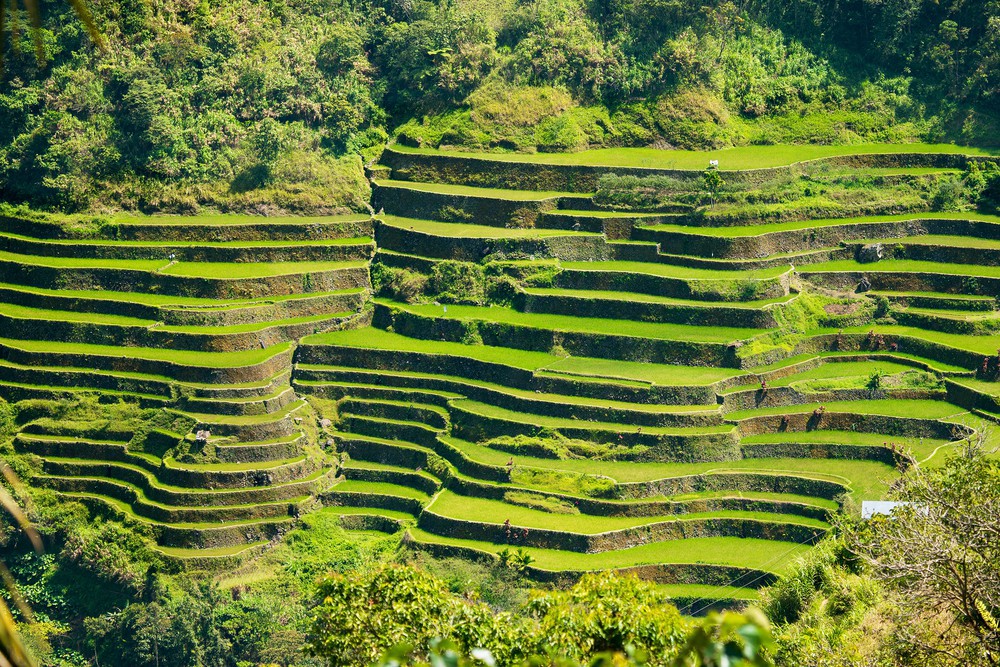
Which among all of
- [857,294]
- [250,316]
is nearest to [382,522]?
[250,316]

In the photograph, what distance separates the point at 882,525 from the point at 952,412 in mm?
16913

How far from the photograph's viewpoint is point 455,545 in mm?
33281

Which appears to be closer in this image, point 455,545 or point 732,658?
point 732,658

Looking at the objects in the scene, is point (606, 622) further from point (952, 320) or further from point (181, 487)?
point (952, 320)

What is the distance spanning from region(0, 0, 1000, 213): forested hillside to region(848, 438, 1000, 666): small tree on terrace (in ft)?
99.8

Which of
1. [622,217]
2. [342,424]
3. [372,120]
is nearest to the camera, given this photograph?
[342,424]

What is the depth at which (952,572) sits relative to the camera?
15086 mm

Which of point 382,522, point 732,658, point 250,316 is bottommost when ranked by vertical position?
point 382,522

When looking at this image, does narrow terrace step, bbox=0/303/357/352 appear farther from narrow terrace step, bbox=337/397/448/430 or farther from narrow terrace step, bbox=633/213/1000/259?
narrow terrace step, bbox=633/213/1000/259

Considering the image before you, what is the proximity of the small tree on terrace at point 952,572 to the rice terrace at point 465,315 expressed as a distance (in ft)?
19.6

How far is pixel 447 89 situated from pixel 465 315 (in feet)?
34.4

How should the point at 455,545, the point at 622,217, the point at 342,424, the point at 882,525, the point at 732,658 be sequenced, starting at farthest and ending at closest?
the point at 622,217, the point at 342,424, the point at 455,545, the point at 882,525, the point at 732,658

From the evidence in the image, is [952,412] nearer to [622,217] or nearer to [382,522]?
[622,217]

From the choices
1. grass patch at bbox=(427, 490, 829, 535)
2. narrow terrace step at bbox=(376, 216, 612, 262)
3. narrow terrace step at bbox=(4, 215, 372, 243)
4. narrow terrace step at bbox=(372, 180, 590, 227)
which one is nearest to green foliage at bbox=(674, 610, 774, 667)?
grass patch at bbox=(427, 490, 829, 535)
